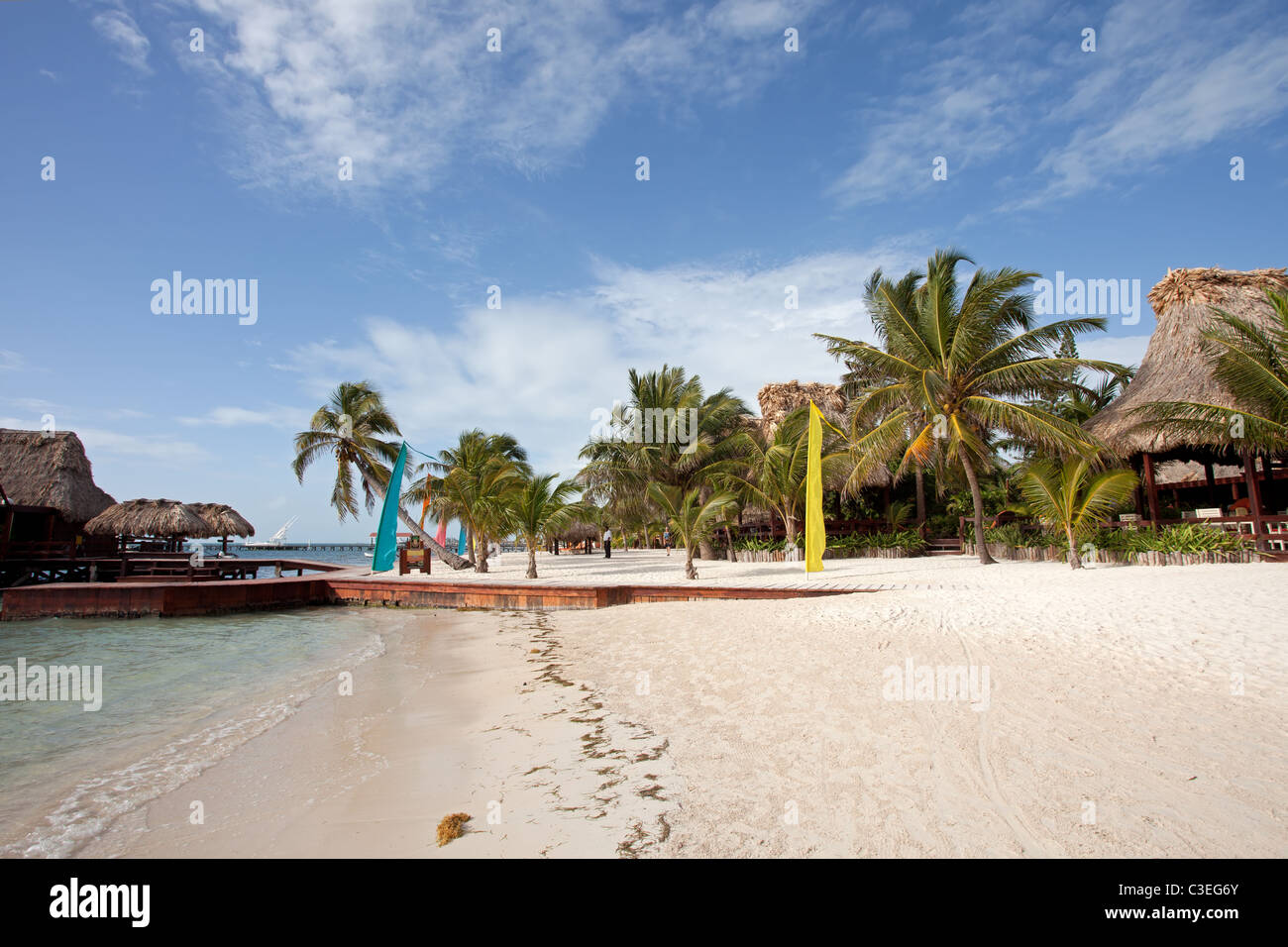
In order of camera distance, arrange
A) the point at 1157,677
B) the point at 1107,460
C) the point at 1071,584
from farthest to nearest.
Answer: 1. the point at 1107,460
2. the point at 1071,584
3. the point at 1157,677

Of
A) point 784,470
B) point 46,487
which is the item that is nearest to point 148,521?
point 46,487

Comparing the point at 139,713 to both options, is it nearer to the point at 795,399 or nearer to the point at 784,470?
the point at 784,470

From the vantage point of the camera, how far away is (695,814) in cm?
292

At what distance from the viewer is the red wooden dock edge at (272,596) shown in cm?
1354

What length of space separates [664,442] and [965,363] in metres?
10.0

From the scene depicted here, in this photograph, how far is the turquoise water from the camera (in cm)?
388

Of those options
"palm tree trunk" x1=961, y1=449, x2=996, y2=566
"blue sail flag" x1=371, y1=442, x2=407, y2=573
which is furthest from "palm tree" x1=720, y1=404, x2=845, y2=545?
"blue sail flag" x1=371, y1=442, x2=407, y2=573

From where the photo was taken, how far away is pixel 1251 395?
11.4 metres

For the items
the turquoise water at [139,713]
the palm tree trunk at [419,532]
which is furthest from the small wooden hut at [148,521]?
the turquoise water at [139,713]

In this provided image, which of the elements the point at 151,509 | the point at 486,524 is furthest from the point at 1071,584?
the point at 151,509
